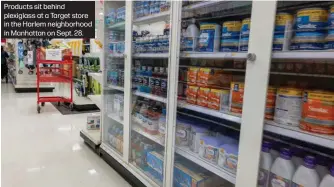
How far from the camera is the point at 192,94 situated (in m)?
1.82

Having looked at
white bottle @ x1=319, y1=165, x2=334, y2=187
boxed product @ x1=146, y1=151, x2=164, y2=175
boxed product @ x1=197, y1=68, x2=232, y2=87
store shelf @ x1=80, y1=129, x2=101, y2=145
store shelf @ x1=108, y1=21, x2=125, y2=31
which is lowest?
store shelf @ x1=80, y1=129, x2=101, y2=145

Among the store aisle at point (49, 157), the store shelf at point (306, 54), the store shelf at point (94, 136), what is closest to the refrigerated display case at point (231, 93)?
the store shelf at point (306, 54)

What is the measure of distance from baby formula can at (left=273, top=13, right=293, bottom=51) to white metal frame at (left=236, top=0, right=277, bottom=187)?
6cm

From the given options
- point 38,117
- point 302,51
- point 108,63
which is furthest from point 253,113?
point 38,117

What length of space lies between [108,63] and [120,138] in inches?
35.7

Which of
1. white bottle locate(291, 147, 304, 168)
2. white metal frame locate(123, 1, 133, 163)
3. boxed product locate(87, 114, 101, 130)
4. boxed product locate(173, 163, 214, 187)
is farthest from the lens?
boxed product locate(87, 114, 101, 130)

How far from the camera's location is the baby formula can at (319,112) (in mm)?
1106

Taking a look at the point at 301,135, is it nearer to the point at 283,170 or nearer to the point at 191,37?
the point at 283,170

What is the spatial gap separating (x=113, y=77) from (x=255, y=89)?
1.97 meters

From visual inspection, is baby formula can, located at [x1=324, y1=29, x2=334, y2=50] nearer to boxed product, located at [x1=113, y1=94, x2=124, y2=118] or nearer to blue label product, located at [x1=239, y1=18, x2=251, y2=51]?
blue label product, located at [x1=239, y1=18, x2=251, y2=51]

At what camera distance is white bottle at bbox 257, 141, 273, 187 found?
1.34 metres

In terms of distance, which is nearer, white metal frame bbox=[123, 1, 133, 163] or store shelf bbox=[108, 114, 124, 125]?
white metal frame bbox=[123, 1, 133, 163]

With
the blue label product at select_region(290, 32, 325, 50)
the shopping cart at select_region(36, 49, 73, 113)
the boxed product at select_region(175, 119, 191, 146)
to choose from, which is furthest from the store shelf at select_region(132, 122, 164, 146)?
the shopping cart at select_region(36, 49, 73, 113)

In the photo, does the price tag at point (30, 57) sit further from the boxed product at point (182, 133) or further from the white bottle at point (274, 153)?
the white bottle at point (274, 153)
